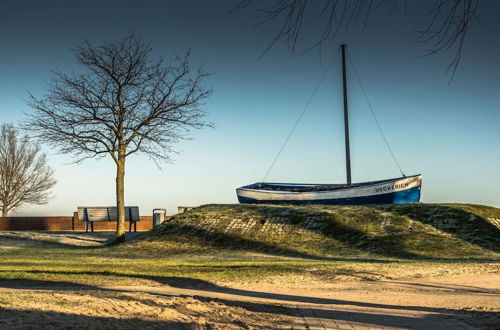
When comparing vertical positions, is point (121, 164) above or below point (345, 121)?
below

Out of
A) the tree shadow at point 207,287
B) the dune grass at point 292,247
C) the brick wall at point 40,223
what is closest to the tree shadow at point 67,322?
the tree shadow at point 207,287

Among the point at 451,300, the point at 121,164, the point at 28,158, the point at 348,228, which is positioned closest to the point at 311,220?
the point at 348,228

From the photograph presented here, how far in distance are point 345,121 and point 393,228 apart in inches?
439

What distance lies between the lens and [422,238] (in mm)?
18531

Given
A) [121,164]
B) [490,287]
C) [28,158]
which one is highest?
[28,158]

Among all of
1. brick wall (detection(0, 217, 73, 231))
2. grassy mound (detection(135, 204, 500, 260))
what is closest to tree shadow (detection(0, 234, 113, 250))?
grassy mound (detection(135, 204, 500, 260))

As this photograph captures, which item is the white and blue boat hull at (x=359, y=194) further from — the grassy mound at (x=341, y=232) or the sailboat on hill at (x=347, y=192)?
the grassy mound at (x=341, y=232)

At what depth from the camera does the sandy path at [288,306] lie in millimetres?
6293

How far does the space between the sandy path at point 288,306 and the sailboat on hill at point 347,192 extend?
1718 cm

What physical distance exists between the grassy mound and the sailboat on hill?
4.53 meters

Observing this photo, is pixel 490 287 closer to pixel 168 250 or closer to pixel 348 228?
pixel 348 228

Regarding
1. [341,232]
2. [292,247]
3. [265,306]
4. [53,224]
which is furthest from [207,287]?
[53,224]

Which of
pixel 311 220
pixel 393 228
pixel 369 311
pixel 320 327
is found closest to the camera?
pixel 320 327

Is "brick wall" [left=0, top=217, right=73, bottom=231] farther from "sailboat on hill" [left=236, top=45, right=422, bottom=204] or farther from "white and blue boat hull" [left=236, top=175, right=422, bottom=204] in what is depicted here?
"white and blue boat hull" [left=236, top=175, right=422, bottom=204]
